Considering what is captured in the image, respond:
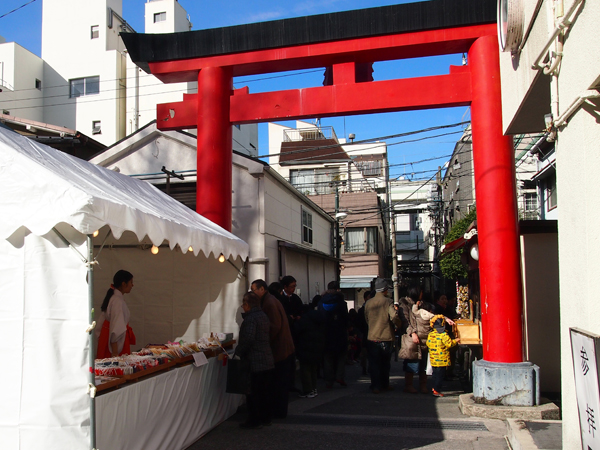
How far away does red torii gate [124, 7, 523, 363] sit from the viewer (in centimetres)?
750

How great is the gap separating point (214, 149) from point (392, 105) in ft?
10.5

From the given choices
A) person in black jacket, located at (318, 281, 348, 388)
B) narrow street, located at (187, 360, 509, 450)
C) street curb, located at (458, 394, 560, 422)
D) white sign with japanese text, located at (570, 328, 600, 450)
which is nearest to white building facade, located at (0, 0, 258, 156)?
person in black jacket, located at (318, 281, 348, 388)

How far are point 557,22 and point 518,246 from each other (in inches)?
175

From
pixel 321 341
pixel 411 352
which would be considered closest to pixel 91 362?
pixel 321 341

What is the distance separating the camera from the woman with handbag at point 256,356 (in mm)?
6445

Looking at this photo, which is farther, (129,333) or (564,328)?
(129,333)

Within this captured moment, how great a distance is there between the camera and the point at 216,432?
6508mm

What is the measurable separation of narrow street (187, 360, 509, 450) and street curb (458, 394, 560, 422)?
14 centimetres

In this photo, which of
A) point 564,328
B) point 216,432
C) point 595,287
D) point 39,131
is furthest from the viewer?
point 39,131

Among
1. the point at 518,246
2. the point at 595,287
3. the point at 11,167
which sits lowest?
the point at 595,287

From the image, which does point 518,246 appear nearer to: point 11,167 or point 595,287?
point 595,287

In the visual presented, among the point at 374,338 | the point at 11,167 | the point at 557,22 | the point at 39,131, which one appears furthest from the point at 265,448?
the point at 39,131

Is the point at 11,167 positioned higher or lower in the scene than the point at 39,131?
lower

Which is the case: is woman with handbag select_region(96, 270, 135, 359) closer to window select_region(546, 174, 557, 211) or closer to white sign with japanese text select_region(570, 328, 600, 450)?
white sign with japanese text select_region(570, 328, 600, 450)
